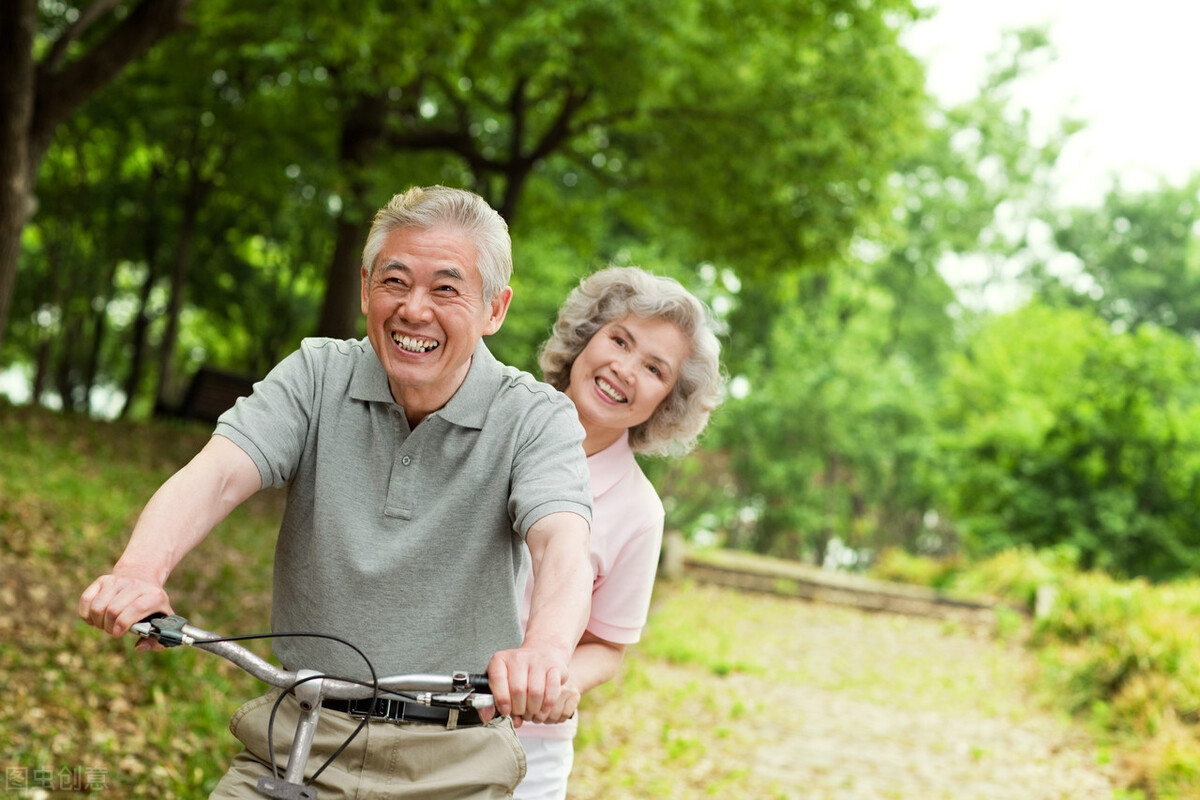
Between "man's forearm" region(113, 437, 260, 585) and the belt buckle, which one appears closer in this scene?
"man's forearm" region(113, 437, 260, 585)

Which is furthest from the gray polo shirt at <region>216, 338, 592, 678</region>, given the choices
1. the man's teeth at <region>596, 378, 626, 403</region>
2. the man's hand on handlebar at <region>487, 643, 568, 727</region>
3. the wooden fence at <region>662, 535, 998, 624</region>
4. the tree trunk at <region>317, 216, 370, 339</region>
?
the wooden fence at <region>662, 535, 998, 624</region>

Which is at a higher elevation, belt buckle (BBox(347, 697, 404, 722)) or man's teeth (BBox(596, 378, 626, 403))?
man's teeth (BBox(596, 378, 626, 403))

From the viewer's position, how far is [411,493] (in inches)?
84.3

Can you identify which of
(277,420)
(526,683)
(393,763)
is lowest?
(393,763)

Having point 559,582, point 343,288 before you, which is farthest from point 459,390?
point 343,288

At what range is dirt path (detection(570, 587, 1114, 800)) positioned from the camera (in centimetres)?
769

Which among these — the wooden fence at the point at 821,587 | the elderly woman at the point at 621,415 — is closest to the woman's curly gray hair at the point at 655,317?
the elderly woman at the point at 621,415

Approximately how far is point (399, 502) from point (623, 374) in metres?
1.15

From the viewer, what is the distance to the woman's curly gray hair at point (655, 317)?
10.7 ft

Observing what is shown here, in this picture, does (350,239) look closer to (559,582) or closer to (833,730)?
(833,730)

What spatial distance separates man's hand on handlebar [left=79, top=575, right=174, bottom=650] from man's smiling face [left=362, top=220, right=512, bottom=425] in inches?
22.8

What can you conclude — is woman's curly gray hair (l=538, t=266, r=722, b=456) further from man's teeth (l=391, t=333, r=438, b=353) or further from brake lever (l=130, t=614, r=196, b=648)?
brake lever (l=130, t=614, r=196, b=648)

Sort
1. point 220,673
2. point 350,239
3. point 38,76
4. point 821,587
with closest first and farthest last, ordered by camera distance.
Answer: point 220,673
point 38,76
point 350,239
point 821,587

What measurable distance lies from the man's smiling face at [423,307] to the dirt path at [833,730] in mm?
5135
